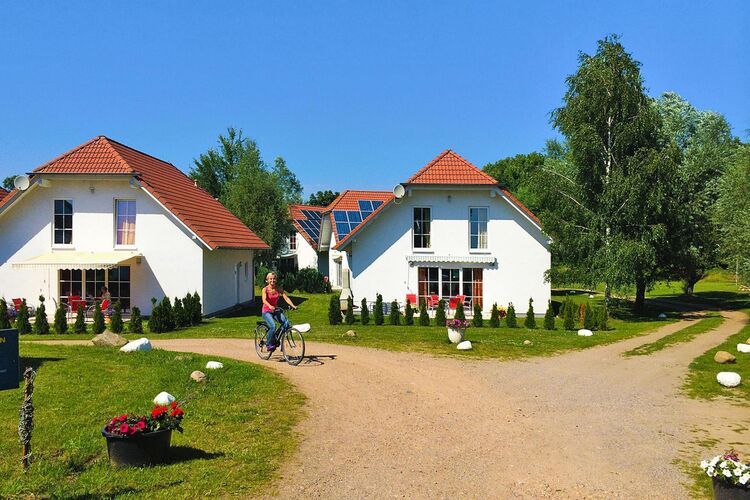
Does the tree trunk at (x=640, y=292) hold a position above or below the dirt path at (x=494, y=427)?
above

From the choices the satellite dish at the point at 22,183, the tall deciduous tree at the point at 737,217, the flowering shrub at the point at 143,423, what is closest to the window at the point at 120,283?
the satellite dish at the point at 22,183

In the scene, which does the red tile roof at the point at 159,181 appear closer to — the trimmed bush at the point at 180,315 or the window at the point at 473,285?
the trimmed bush at the point at 180,315

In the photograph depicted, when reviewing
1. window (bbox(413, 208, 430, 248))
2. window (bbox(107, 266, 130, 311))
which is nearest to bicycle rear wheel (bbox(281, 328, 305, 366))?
window (bbox(413, 208, 430, 248))

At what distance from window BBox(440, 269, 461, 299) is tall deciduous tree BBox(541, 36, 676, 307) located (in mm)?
4397

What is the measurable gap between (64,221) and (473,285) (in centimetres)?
1722

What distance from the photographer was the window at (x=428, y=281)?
2450 centimetres

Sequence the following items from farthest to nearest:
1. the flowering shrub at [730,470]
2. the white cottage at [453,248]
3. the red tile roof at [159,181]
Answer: the white cottage at [453,248]
the red tile roof at [159,181]
the flowering shrub at [730,470]

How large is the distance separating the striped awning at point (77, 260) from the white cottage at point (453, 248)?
8.71 meters

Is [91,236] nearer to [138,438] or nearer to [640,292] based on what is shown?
[138,438]

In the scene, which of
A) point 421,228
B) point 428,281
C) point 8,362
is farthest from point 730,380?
point 421,228

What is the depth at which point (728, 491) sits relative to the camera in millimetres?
5258

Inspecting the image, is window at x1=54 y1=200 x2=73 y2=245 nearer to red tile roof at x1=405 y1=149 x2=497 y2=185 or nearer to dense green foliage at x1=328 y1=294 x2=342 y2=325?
dense green foliage at x1=328 y1=294 x2=342 y2=325

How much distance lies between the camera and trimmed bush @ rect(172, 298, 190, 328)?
1975cm

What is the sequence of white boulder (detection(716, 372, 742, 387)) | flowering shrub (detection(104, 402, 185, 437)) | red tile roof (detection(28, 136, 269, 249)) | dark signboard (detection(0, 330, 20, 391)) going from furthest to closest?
1. red tile roof (detection(28, 136, 269, 249))
2. white boulder (detection(716, 372, 742, 387))
3. dark signboard (detection(0, 330, 20, 391))
4. flowering shrub (detection(104, 402, 185, 437))
